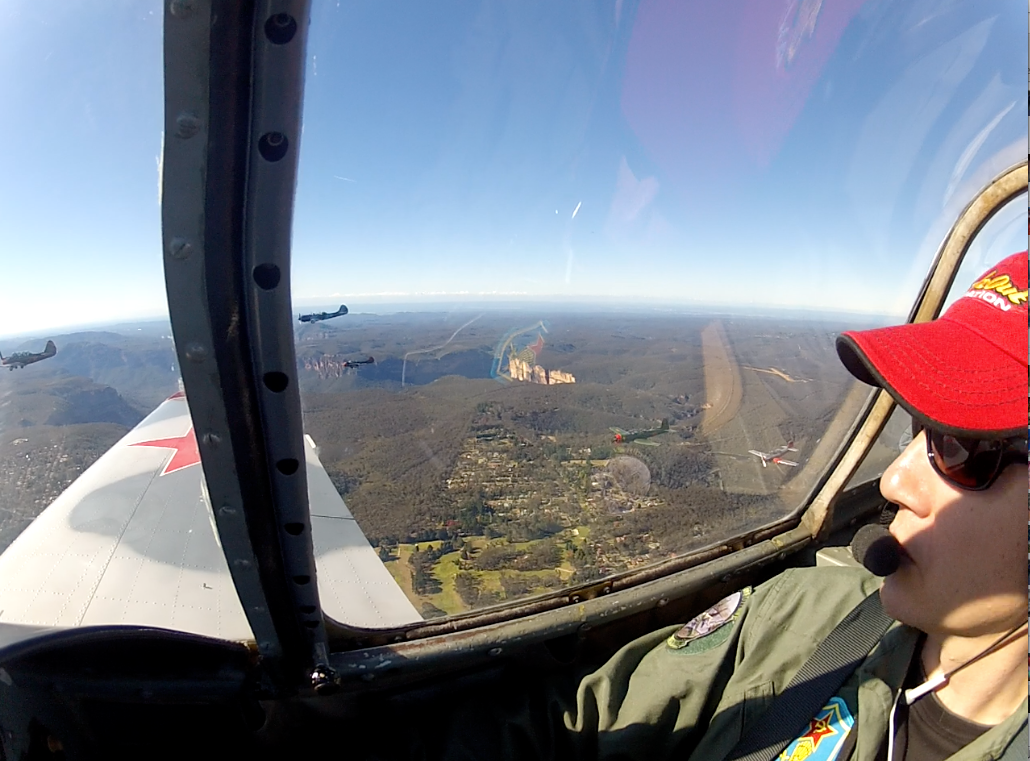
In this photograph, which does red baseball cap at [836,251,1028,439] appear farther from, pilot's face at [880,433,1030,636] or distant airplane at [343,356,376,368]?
distant airplane at [343,356,376,368]

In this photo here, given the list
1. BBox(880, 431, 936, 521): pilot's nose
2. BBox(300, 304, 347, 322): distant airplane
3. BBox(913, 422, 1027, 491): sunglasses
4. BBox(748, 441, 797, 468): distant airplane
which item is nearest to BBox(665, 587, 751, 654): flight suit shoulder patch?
BBox(748, 441, 797, 468): distant airplane

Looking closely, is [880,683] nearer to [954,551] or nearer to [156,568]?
[954,551]

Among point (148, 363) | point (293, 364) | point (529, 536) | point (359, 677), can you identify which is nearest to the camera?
point (293, 364)

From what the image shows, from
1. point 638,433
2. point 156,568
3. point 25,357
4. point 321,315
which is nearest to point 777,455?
point 638,433

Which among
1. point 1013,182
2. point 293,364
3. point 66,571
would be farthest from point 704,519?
point 66,571

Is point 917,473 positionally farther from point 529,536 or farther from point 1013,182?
point 1013,182
